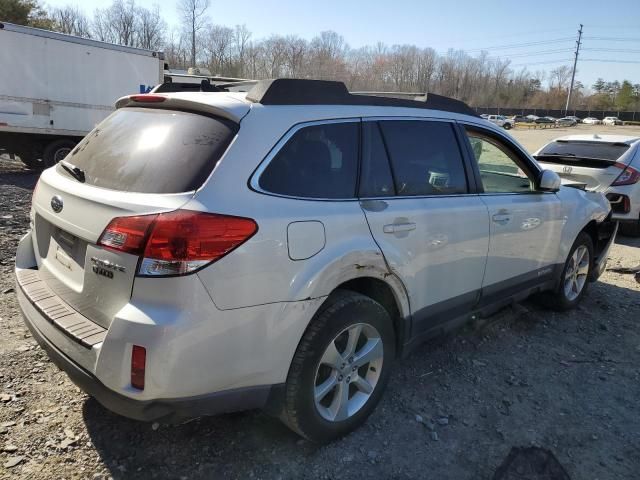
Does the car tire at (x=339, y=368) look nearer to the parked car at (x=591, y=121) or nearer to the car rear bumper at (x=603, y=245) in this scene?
the car rear bumper at (x=603, y=245)

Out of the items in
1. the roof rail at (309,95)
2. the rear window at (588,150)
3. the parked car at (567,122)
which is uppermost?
the parked car at (567,122)

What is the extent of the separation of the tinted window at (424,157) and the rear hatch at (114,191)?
3.61 feet

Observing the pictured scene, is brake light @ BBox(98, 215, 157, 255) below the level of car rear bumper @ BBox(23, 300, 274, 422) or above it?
above

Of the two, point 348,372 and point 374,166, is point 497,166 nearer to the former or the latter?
point 374,166

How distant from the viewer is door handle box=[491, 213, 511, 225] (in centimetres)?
351

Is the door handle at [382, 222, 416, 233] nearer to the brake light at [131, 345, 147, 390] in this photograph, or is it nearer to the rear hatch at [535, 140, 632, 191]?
the brake light at [131, 345, 147, 390]

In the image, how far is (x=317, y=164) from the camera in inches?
99.7

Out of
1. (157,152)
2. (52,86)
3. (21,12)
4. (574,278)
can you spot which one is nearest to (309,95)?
(157,152)

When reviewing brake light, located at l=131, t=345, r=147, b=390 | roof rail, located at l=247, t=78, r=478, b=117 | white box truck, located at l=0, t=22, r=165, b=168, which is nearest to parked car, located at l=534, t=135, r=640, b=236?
roof rail, located at l=247, t=78, r=478, b=117

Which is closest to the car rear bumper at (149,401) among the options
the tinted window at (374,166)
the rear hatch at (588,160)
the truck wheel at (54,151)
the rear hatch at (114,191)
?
the rear hatch at (114,191)

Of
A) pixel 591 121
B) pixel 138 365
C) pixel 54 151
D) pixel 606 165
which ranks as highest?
pixel 591 121

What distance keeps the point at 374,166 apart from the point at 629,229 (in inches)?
280

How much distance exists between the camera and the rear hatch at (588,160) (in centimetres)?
732

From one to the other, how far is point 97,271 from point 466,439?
7.11 ft
